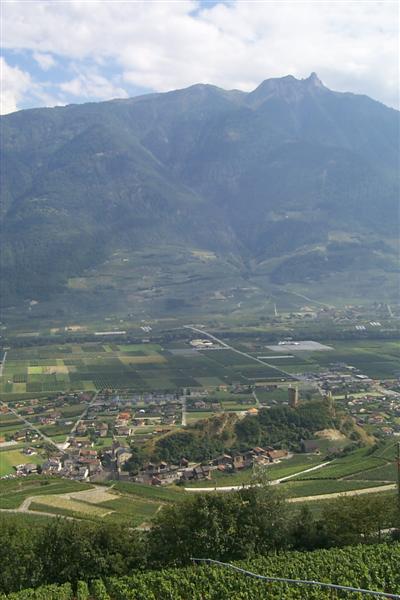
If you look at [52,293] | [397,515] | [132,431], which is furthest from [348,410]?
[52,293]

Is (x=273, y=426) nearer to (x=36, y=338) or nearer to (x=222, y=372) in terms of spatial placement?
(x=222, y=372)

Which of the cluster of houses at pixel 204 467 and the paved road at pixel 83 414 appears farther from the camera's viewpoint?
the paved road at pixel 83 414

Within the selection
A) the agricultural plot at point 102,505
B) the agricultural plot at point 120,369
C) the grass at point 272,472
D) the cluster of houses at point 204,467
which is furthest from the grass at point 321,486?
the agricultural plot at point 120,369

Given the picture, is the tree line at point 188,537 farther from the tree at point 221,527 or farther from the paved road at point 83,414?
the paved road at point 83,414

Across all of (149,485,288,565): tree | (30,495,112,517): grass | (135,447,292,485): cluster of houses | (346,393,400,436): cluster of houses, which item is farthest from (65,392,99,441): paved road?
(149,485,288,565): tree

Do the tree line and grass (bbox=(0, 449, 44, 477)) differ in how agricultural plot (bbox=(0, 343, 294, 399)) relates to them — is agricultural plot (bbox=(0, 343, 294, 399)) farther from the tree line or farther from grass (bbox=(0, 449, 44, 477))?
the tree line

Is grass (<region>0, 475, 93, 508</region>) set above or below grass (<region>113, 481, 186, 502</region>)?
above
